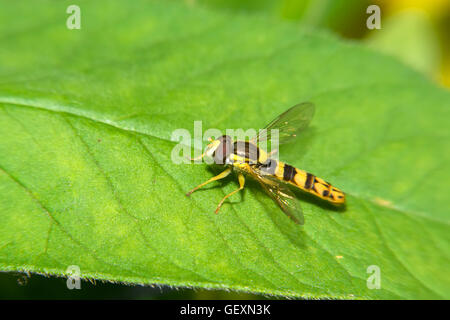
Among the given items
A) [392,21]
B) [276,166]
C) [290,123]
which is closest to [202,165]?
[276,166]

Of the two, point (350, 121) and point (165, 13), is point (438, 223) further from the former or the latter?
point (165, 13)

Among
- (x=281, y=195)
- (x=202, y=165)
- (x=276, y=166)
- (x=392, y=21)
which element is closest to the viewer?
(x=281, y=195)

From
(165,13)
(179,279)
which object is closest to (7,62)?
(165,13)

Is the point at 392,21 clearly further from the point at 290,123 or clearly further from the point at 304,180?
the point at 304,180

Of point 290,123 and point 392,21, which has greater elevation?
point 392,21

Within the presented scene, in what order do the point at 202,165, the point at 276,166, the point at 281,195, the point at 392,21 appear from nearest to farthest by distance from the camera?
the point at 281,195 < the point at 202,165 < the point at 276,166 < the point at 392,21

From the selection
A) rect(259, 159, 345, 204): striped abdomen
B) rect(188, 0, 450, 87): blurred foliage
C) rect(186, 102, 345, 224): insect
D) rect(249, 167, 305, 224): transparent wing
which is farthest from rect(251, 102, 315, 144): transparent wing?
rect(188, 0, 450, 87): blurred foliage
